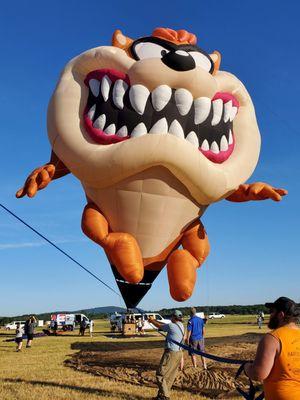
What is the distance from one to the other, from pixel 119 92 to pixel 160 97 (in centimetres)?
60

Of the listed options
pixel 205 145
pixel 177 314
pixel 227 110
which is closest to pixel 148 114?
pixel 205 145

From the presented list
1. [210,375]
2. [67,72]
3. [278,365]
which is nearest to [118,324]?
[210,375]

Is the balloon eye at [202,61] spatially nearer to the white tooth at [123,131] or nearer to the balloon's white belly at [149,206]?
the white tooth at [123,131]

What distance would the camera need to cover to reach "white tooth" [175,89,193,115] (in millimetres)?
6656

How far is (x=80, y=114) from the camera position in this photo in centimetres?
692

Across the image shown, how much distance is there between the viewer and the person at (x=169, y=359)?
21.2 ft

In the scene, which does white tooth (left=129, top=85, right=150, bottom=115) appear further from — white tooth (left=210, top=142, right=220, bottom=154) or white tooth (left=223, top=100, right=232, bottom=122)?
white tooth (left=223, top=100, right=232, bottom=122)

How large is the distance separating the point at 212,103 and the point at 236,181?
1221mm

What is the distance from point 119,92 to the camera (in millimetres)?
6703

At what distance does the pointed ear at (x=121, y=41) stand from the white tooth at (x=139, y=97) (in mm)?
985

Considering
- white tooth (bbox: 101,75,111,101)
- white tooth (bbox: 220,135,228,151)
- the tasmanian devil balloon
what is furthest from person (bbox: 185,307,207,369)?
white tooth (bbox: 101,75,111,101)

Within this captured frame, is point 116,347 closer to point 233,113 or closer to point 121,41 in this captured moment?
point 233,113

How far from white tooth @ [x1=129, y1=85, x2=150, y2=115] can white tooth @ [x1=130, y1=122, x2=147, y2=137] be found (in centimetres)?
18

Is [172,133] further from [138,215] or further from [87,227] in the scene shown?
[87,227]
